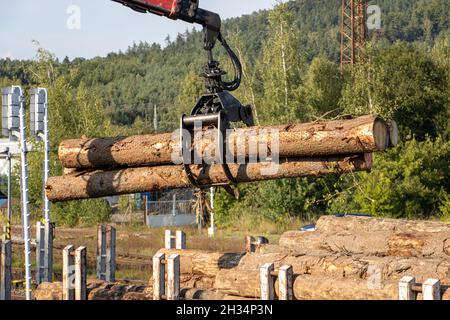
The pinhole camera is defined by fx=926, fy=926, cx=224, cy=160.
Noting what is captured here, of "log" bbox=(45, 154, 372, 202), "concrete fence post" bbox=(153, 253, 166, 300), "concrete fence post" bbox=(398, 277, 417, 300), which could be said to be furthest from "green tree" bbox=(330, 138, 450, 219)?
"concrete fence post" bbox=(398, 277, 417, 300)

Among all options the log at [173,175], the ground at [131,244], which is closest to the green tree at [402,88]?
the ground at [131,244]

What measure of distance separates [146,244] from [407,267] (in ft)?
59.4

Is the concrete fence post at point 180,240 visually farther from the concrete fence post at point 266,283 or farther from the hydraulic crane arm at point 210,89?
the hydraulic crane arm at point 210,89

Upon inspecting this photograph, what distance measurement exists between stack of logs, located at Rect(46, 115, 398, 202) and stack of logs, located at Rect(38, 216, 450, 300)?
5.62 feet

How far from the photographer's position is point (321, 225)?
1533 cm

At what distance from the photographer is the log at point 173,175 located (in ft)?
36.0

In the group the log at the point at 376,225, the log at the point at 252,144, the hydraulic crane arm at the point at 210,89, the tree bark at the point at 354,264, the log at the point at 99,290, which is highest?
the hydraulic crane arm at the point at 210,89

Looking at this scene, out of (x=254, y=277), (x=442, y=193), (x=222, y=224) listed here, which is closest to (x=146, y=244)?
Result: (x=222, y=224)

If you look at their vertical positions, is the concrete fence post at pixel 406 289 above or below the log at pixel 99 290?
above

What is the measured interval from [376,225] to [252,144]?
4.19 metres

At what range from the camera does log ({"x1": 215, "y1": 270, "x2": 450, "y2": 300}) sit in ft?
37.5

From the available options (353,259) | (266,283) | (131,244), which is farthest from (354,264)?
(131,244)

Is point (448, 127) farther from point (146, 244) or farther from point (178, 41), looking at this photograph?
point (178, 41)
